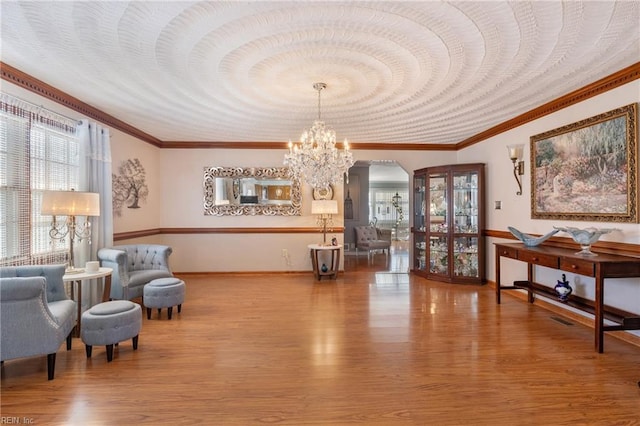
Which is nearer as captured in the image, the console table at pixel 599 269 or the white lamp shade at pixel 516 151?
the console table at pixel 599 269

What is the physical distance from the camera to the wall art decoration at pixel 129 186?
489 cm

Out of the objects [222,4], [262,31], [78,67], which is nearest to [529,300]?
[262,31]

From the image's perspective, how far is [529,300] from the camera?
4.51 meters

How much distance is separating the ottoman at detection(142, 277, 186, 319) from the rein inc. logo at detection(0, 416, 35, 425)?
1.78 m

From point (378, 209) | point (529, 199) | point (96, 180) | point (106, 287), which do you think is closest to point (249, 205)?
point (96, 180)

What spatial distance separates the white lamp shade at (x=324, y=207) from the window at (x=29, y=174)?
3.62 meters

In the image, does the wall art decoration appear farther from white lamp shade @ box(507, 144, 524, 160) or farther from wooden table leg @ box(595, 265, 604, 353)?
wooden table leg @ box(595, 265, 604, 353)

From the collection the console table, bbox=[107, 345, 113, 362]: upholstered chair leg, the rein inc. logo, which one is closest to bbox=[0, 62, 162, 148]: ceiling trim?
bbox=[107, 345, 113, 362]: upholstered chair leg

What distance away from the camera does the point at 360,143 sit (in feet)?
21.0

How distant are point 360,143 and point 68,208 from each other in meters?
Result: 4.84

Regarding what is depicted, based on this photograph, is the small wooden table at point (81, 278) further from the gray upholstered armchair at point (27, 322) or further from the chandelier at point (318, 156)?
the chandelier at point (318, 156)

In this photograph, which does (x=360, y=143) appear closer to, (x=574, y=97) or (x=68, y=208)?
(x=574, y=97)

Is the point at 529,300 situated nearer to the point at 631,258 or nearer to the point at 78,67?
the point at 631,258

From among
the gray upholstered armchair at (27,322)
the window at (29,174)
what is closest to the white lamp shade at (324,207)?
the window at (29,174)
